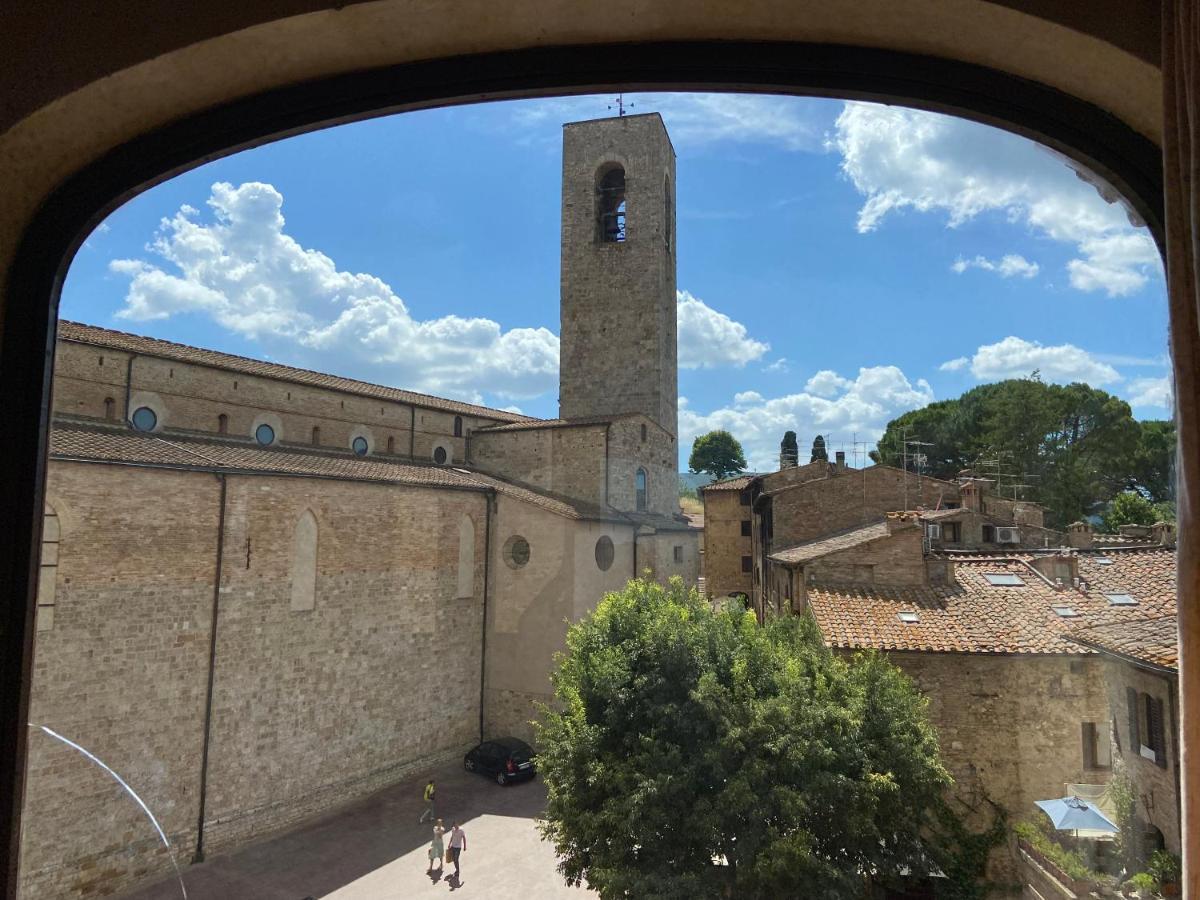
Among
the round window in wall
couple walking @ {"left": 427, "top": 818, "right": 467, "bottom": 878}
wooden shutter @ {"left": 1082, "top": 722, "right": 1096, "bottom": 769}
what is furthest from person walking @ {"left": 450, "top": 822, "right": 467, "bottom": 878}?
the round window in wall

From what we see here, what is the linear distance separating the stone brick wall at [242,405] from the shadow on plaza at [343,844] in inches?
291

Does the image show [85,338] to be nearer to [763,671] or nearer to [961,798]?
[763,671]

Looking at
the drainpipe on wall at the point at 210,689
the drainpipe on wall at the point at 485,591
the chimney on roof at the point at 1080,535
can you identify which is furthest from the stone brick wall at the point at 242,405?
the chimney on roof at the point at 1080,535

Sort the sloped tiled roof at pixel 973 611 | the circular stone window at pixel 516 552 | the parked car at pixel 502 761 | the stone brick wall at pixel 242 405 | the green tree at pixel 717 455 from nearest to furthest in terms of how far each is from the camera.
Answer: the sloped tiled roof at pixel 973 611, the stone brick wall at pixel 242 405, the parked car at pixel 502 761, the circular stone window at pixel 516 552, the green tree at pixel 717 455

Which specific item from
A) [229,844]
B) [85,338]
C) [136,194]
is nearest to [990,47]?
[136,194]

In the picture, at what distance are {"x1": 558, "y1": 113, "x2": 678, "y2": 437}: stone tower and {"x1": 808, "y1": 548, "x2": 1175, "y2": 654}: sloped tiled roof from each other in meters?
10.7

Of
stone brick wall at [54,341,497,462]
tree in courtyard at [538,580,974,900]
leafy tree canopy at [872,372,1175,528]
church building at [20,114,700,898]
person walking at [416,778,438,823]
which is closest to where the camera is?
leafy tree canopy at [872,372,1175,528]

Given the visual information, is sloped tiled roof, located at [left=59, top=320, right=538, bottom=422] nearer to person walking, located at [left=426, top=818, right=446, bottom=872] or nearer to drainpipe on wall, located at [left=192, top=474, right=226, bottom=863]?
drainpipe on wall, located at [left=192, top=474, right=226, bottom=863]

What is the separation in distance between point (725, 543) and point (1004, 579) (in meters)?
16.2

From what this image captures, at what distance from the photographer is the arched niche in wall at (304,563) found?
12.2 m

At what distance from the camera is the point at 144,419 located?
524 inches

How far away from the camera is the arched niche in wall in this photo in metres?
12.2

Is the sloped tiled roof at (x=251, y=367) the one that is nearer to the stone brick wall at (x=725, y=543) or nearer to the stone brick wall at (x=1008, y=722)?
the stone brick wall at (x=725, y=543)

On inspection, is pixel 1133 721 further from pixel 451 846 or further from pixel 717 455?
pixel 717 455
